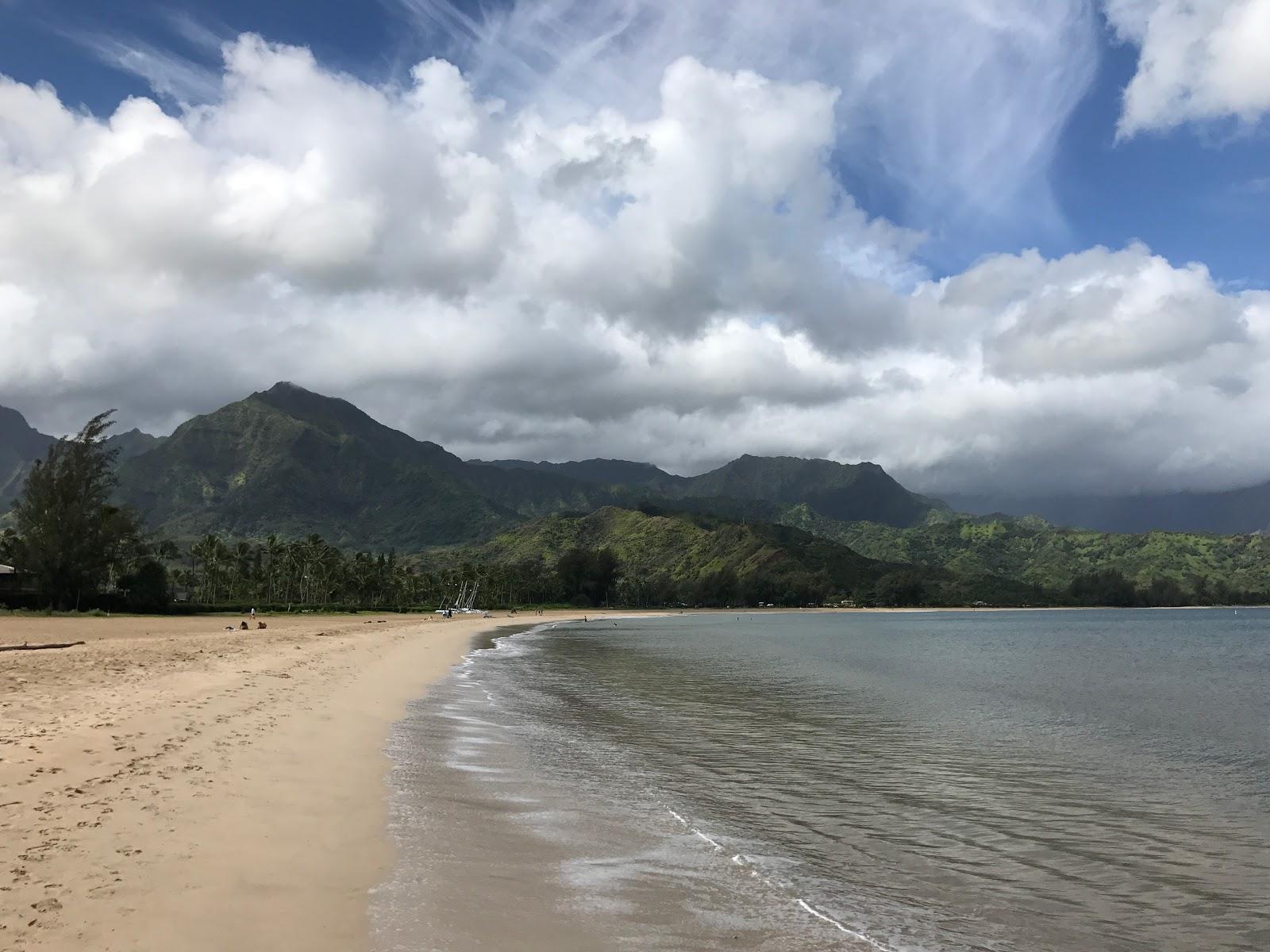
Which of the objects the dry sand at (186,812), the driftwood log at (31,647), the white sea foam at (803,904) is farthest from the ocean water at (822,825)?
the driftwood log at (31,647)

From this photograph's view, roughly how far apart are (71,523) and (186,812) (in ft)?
284

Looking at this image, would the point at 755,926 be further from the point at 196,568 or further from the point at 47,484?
the point at 196,568

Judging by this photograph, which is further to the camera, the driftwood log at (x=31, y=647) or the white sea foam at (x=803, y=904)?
the driftwood log at (x=31, y=647)

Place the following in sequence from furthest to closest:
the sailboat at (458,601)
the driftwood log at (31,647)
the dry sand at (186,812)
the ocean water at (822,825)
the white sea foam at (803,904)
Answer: the sailboat at (458,601)
the driftwood log at (31,647)
the ocean water at (822,825)
the white sea foam at (803,904)
the dry sand at (186,812)

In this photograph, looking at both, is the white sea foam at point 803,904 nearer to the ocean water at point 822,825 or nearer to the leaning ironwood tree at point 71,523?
the ocean water at point 822,825

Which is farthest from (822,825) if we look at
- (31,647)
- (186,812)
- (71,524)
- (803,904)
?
(71,524)

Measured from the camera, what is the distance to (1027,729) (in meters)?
26.6

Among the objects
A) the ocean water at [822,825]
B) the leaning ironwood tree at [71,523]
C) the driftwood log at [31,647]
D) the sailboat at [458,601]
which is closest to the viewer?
the ocean water at [822,825]

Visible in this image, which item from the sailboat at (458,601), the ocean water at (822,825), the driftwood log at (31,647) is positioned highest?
the driftwood log at (31,647)

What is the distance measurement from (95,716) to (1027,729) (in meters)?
25.4

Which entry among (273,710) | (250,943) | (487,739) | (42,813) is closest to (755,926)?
(250,943)

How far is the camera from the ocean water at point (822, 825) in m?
9.05

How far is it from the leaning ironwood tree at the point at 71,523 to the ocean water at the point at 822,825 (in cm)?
6929

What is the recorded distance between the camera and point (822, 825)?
13.7 metres
